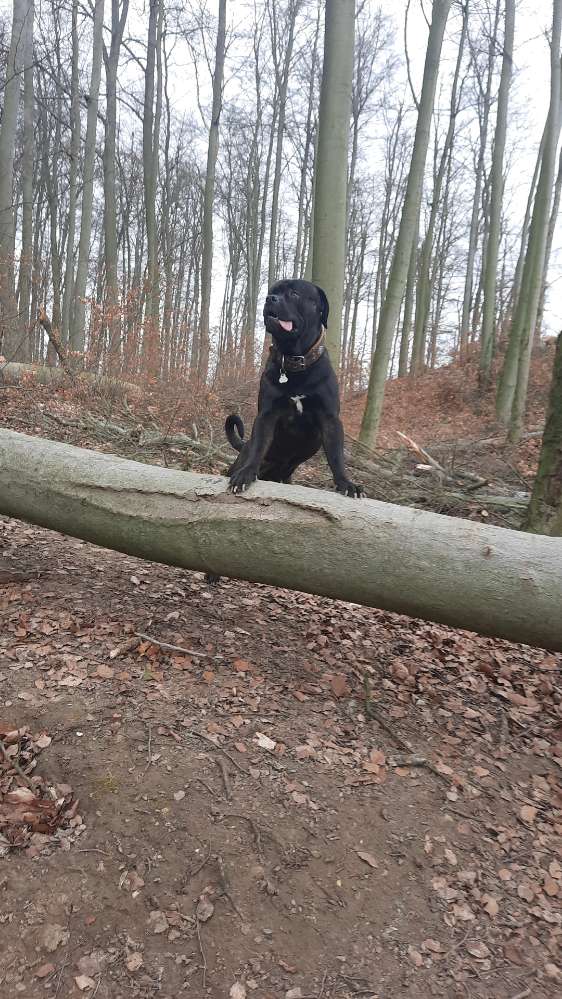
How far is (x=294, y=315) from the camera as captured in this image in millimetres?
3322

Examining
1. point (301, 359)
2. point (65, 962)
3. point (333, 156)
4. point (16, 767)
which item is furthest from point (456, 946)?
point (333, 156)

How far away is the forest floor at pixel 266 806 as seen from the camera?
1905 mm

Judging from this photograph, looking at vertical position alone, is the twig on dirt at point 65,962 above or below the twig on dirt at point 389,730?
below

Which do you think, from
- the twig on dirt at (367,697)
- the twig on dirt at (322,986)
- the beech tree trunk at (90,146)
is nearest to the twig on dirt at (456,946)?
the twig on dirt at (322,986)

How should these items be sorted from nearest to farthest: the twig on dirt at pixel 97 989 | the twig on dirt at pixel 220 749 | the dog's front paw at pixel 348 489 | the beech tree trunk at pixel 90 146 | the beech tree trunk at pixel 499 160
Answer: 1. the twig on dirt at pixel 97 989
2. the twig on dirt at pixel 220 749
3. the dog's front paw at pixel 348 489
4. the beech tree trunk at pixel 499 160
5. the beech tree trunk at pixel 90 146

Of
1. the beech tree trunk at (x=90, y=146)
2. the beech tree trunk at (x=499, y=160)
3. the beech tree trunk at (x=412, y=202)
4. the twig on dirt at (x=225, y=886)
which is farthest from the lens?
the beech tree trunk at (x=90, y=146)

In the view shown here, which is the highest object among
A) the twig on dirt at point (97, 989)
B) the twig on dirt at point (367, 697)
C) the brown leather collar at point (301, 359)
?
the brown leather collar at point (301, 359)

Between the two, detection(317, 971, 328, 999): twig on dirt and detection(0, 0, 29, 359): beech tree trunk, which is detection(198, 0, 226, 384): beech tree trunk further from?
detection(317, 971, 328, 999): twig on dirt

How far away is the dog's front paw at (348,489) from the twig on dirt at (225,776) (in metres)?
1.50

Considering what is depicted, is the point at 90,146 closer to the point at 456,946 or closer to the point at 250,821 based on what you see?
the point at 250,821

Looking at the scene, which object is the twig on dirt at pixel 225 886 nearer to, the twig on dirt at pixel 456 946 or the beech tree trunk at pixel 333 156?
the twig on dirt at pixel 456 946

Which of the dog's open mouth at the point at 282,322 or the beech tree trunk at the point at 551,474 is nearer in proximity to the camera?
the dog's open mouth at the point at 282,322

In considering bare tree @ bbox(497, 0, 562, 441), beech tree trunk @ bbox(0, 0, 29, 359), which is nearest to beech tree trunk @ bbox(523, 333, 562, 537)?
bare tree @ bbox(497, 0, 562, 441)

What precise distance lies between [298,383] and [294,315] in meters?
0.39
